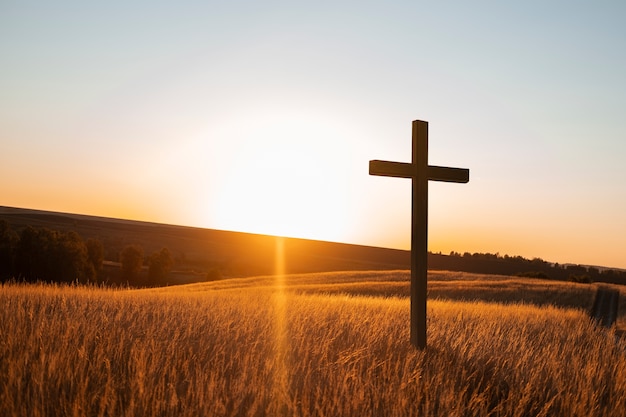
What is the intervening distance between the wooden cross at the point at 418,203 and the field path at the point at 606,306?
69.8 feet

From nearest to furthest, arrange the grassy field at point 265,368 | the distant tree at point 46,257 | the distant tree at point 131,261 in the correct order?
the grassy field at point 265,368 < the distant tree at point 46,257 < the distant tree at point 131,261

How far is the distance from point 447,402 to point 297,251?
377ft

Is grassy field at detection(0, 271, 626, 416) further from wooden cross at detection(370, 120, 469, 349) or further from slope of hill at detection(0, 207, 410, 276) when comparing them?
slope of hill at detection(0, 207, 410, 276)

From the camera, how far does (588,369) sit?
6938mm

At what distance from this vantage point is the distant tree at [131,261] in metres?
71.6

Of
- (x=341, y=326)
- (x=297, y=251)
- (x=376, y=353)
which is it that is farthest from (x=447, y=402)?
(x=297, y=251)

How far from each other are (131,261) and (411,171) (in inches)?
2700

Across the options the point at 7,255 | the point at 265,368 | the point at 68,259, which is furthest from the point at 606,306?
the point at 7,255

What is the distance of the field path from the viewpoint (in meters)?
28.7

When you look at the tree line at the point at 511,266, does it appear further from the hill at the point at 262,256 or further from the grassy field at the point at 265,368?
the grassy field at the point at 265,368

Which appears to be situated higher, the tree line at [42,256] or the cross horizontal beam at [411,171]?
the cross horizontal beam at [411,171]

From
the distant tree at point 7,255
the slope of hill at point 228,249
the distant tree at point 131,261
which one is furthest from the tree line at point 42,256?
the slope of hill at point 228,249

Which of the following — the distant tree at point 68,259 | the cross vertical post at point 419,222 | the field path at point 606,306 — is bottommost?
the field path at point 606,306

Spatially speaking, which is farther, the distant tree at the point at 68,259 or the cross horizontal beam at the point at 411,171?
the distant tree at the point at 68,259
